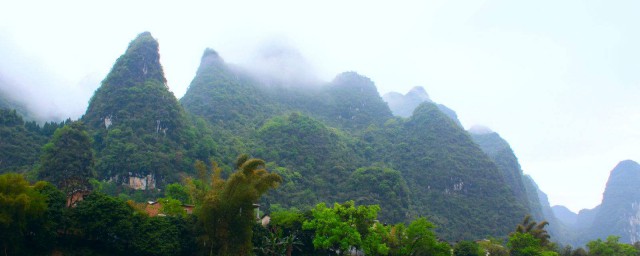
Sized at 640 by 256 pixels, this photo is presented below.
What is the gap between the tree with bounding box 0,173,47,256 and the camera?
899 inches

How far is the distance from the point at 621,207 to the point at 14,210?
652 feet

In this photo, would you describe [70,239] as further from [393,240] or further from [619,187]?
[619,187]

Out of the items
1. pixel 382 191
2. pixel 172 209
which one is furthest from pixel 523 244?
pixel 382 191

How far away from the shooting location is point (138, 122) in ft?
240

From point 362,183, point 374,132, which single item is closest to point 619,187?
point 374,132

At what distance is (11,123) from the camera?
63281 millimetres

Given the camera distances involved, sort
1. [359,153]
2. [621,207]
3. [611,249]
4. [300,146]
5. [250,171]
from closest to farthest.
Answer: [250,171], [611,249], [300,146], [359,153], [621,207]

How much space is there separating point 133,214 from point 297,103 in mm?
111812

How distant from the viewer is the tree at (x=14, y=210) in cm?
2283

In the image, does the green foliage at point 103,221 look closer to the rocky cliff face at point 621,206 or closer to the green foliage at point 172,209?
the green foliage at point 172,209

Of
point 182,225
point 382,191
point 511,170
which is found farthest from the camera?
point 511,170

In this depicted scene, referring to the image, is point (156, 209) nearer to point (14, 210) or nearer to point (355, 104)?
point (14, 210)

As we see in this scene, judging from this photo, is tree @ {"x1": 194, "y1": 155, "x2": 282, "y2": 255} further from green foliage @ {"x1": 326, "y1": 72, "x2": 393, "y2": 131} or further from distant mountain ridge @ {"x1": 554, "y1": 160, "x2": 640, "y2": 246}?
distant mountain ridge @ {"x1": 554, "y1": 160, "x2": 640, "y2": 246}

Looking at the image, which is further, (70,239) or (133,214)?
(133,214)
